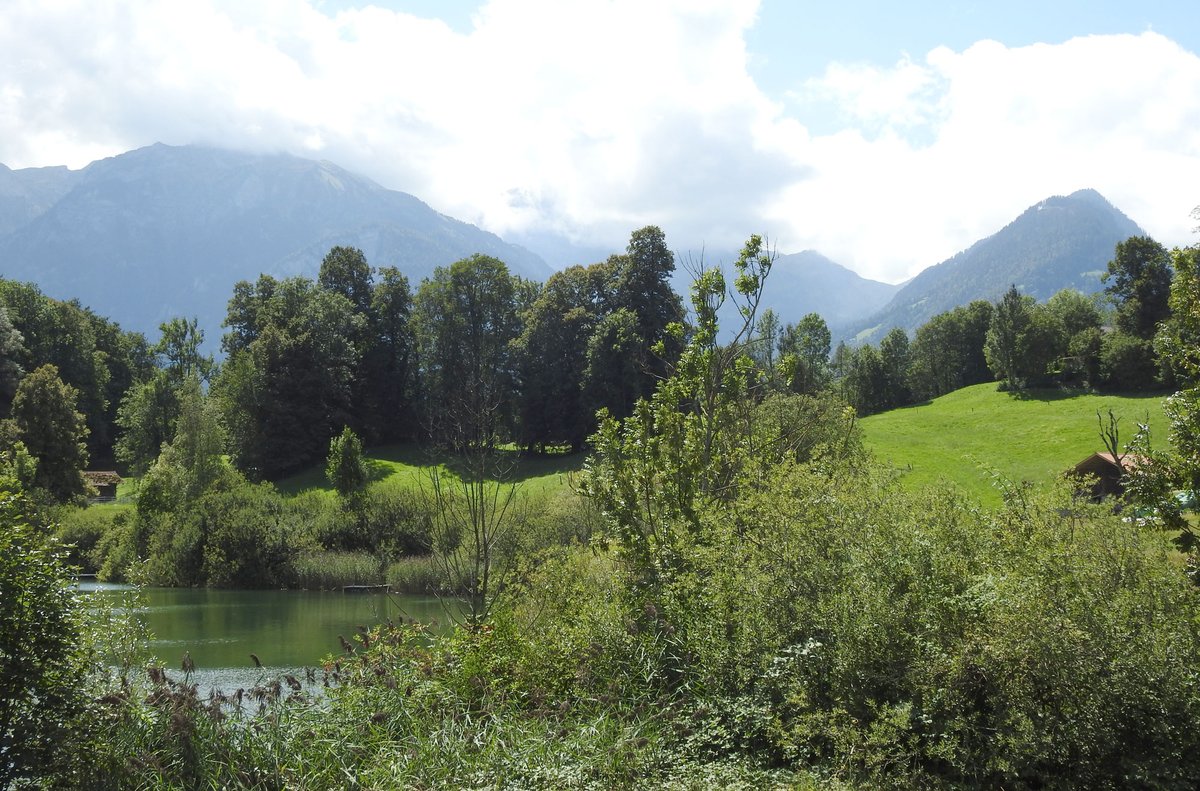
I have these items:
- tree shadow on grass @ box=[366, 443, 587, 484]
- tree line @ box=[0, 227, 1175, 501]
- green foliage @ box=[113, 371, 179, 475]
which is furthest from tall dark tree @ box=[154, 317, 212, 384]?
tree shadow on grass @ box=[366, 443, 587, 484]

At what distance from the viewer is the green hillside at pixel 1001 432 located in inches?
1559

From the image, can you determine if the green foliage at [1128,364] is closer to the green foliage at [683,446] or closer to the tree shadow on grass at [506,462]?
the tree shadow on grass at [506,462]

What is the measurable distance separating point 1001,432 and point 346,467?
36.4 metres

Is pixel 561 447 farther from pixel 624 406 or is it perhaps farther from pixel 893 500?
pixel 893 500

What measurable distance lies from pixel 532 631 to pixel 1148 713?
5927mm

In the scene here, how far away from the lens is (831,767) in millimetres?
6480

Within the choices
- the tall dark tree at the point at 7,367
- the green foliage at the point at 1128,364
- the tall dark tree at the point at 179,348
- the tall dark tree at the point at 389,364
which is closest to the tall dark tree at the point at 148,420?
the tall dark tree at the point at 7,367

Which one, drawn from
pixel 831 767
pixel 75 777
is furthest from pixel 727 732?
pixel 75 777

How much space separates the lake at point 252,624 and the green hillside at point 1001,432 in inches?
897

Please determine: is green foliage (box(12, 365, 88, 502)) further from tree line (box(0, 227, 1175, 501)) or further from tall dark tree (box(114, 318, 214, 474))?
tall dark tree (box(114, 318, 214, 474))

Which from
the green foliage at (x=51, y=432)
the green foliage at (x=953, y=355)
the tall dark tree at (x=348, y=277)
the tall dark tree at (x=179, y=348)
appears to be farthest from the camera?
the tall dark tree at (x=179, y=348)

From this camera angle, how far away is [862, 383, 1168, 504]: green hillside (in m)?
39.6

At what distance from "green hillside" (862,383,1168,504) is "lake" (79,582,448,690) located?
22.8m

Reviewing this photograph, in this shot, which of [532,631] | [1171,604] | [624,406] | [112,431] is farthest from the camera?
[112,431]
